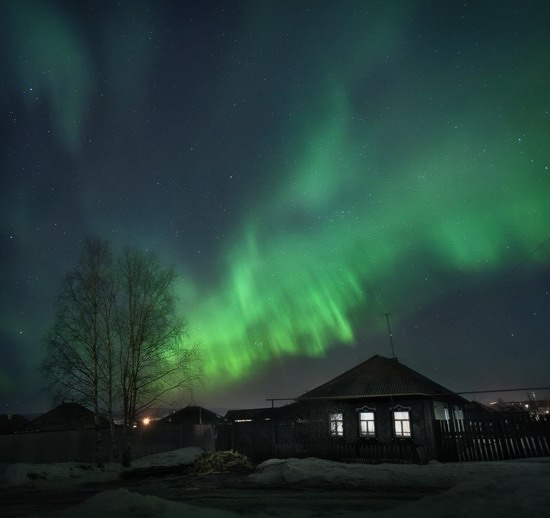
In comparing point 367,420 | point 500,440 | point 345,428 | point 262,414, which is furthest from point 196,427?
point 500,440

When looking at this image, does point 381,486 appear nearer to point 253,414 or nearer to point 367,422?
point 367,422

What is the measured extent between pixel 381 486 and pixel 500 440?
956 cm

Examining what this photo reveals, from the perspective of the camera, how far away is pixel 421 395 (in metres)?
22.8

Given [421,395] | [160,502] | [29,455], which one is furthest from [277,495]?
[29,455]

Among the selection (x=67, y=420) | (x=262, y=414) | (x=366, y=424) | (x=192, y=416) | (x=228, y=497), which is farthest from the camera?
(x=192, y=416)

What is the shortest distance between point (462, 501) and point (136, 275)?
2176cm

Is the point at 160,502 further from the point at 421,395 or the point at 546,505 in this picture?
the point at 421,395

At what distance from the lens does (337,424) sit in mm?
25766

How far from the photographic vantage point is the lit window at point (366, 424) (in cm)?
2461

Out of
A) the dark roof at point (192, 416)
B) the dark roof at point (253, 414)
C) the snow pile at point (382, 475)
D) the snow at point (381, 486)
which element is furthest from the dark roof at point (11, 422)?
the snow pile at point (382, 475)

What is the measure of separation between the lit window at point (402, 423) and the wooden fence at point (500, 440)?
4103mm

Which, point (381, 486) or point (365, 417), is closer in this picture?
point (381, 486)

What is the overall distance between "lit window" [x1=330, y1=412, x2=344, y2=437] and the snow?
7848mm

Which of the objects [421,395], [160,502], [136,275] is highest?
[136,275]
